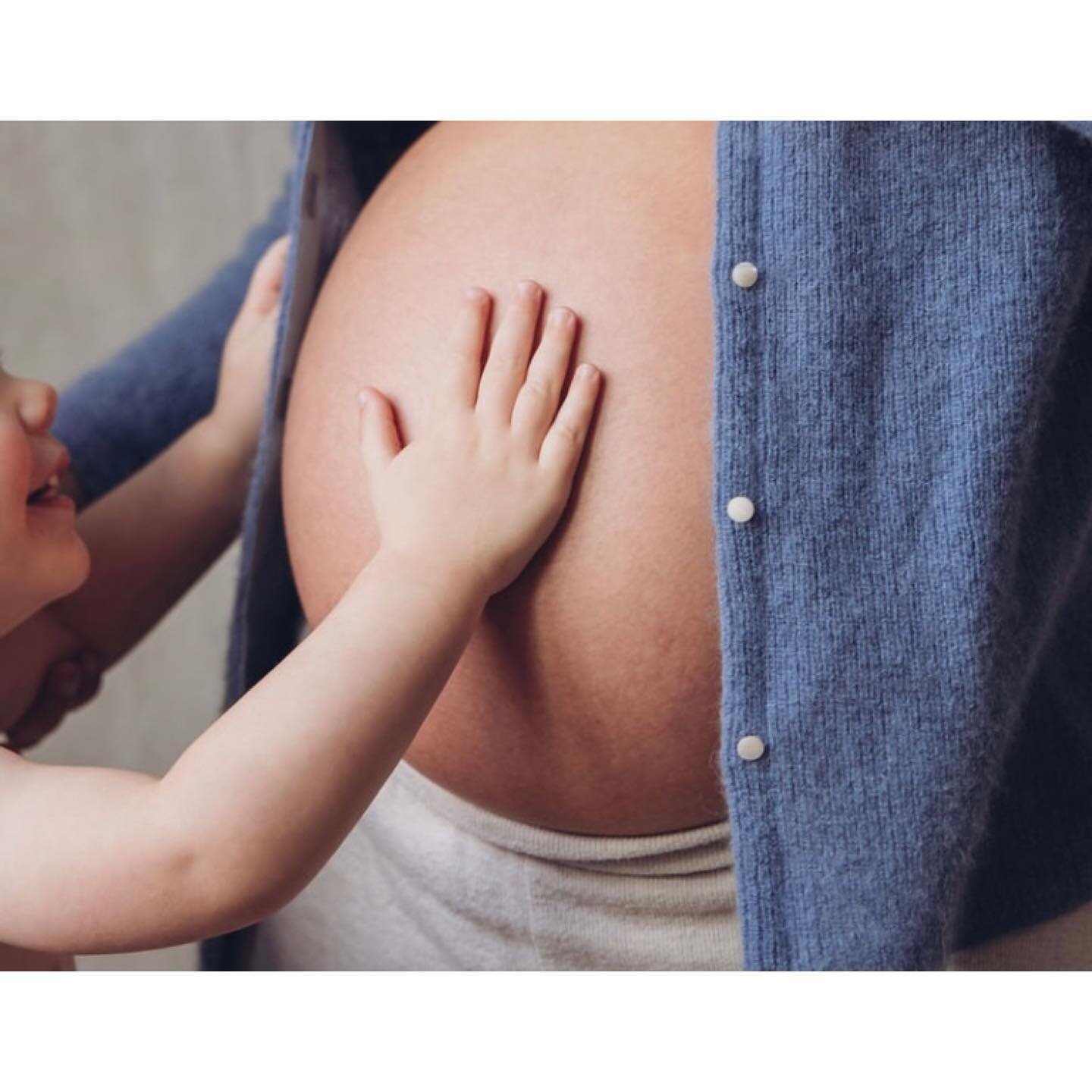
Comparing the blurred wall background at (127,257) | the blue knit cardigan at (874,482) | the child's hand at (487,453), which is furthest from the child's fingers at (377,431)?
the blurred wall background at (127,257)

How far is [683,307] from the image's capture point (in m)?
0.65

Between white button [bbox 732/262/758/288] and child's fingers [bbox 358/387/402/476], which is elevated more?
white button [bbox 732/262/758/288]

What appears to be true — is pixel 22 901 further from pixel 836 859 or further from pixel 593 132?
pixel 593 132

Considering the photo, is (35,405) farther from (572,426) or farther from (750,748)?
(750,748)

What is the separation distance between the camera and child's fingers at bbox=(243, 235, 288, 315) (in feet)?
3.24

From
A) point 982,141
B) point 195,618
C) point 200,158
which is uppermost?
point 200,158

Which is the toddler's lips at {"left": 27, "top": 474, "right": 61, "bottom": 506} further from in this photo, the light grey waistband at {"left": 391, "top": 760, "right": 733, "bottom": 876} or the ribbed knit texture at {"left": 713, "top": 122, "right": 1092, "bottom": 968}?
the ribbed knit texture at {"left": 713, "top": 122, "right": 1092, "bottom": 968}

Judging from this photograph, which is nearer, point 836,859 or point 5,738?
point 836,859

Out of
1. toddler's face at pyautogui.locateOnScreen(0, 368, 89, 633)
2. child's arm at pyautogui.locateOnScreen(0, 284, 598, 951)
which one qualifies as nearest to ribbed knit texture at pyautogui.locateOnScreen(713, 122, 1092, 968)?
child's arm at pyautogui.locateOnScreen(0, 284, 598, 951)

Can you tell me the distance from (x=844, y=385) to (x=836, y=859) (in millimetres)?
243

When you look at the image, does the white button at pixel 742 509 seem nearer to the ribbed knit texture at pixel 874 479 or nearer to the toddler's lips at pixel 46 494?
the ribbed knit texture at pixel 874 479

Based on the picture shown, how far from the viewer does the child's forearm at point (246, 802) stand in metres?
0.56

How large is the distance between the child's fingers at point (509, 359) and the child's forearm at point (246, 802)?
0.10m
